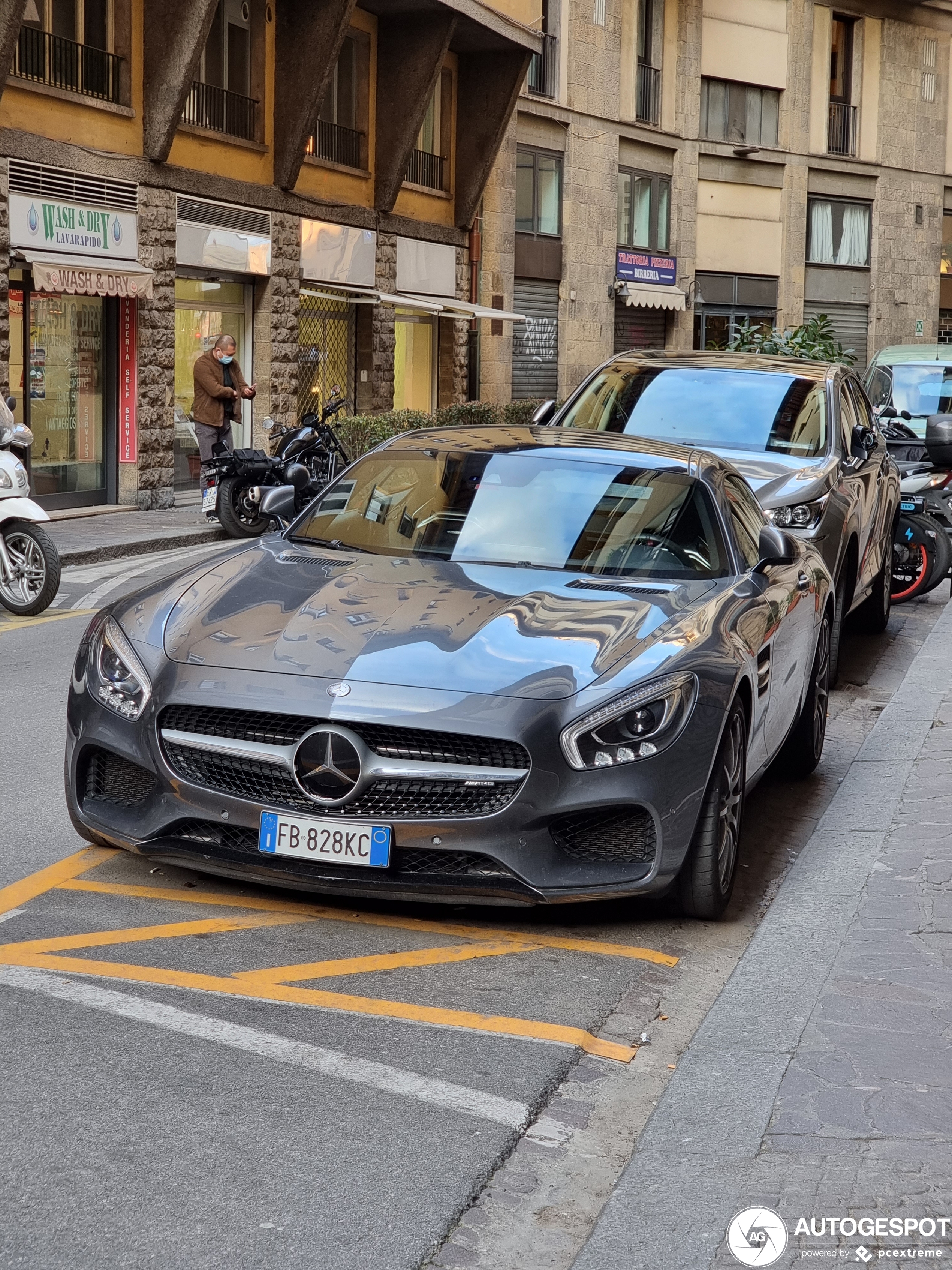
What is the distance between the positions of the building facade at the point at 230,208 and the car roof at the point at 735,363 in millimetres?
8370

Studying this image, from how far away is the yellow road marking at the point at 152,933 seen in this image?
4.73m

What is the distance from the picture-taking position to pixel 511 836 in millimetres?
4801

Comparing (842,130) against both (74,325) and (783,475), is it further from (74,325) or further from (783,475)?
(783,475)

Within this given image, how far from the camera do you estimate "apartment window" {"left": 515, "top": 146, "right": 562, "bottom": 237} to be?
112 ft

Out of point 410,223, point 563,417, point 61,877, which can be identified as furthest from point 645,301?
point 61,877

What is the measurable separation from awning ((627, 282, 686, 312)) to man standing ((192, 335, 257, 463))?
18.7m

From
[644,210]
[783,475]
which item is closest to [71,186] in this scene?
[783,475]

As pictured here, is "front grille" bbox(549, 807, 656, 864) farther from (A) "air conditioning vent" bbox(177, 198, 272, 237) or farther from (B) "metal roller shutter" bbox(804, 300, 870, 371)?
(B) "metal roller shutter" bbox(804, 300, 870, 371)

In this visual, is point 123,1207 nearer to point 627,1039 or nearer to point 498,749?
point 627,1039

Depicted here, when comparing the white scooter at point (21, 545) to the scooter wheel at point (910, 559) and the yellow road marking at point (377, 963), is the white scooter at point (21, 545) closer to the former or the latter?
the scooter wheel at point (910, 559)

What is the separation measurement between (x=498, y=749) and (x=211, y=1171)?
66.0 inches

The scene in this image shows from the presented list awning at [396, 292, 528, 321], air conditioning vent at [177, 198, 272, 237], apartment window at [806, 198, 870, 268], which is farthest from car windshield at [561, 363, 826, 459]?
apartment window at [806, 198, 870, 268]

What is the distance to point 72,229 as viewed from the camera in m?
18.8

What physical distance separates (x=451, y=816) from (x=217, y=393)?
15.6m
